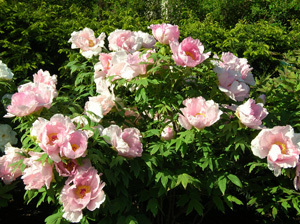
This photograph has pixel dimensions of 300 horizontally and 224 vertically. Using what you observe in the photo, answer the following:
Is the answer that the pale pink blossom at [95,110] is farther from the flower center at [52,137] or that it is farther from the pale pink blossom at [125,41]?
the pale pink blossom at [125,41]

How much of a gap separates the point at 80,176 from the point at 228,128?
806 millimetres

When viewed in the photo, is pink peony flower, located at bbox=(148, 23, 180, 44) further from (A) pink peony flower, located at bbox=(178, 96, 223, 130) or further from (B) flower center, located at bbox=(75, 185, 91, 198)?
(B) flower center, located at bbox=(75, 185, 91, 198)

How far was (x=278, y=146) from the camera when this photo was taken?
1901 mm

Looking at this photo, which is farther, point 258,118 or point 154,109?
point 154,109

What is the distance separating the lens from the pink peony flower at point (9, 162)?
7.04 ft

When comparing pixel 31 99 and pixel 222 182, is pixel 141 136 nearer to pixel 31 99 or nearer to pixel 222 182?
pixel 222 182

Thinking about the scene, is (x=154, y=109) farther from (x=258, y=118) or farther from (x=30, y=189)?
(x=30, y=189)

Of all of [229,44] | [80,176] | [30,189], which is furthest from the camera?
[229,44]

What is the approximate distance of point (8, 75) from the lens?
260 cm

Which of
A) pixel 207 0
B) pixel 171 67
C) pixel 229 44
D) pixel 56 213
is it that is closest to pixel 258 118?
pixel 171 67

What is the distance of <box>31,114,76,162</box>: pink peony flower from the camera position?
1687mm

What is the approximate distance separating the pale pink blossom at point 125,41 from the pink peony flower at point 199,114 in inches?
24.7

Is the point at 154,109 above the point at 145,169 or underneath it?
above

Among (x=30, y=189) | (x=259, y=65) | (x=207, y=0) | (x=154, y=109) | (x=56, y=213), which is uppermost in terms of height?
(x=154, y=109)
